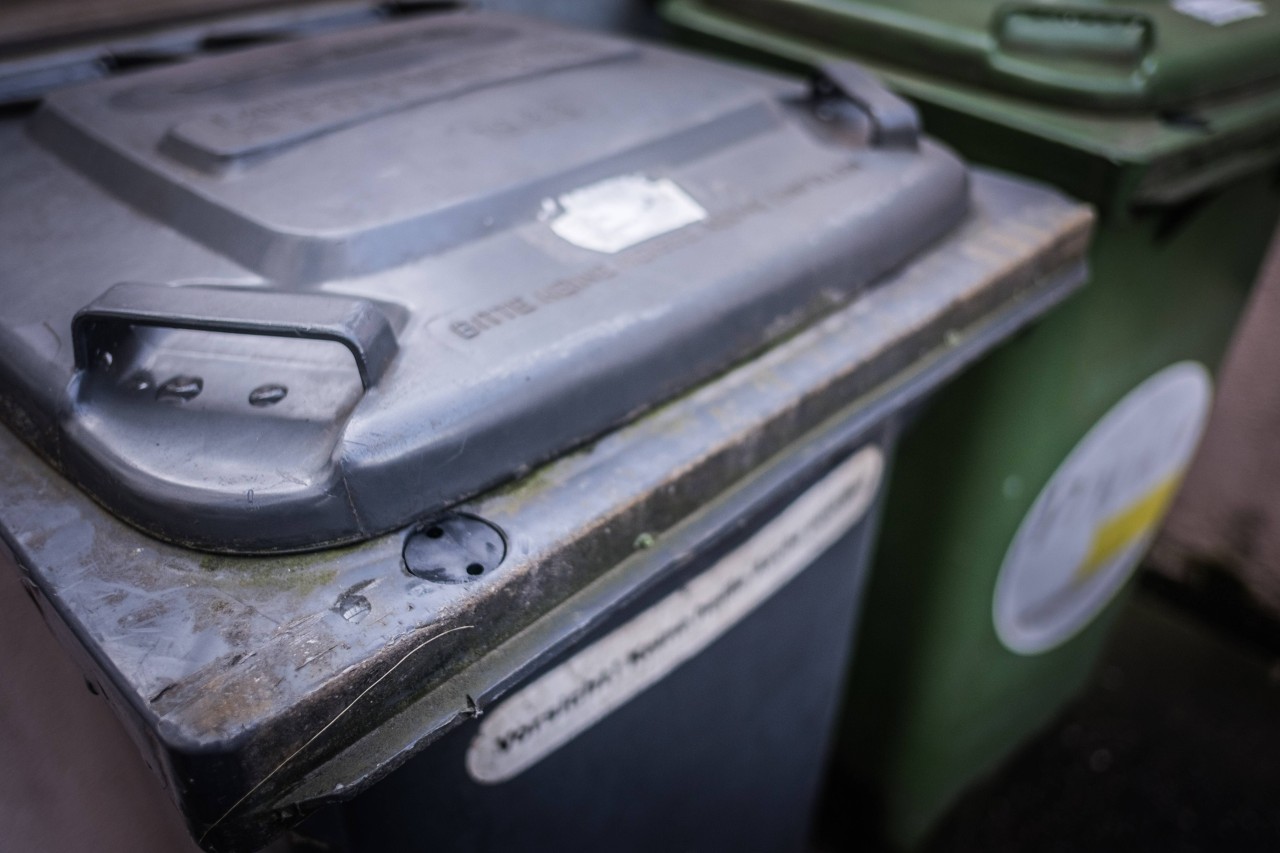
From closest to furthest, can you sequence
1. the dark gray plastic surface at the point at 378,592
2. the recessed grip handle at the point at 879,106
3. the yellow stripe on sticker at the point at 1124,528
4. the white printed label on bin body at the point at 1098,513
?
the dark gray plastic surface at the point at 378,592
the recessed grip handle at the point at 879,106
the white printed label on bin body at the point at 1098,513
the yellow stripe on sticker at the point at 1124,528

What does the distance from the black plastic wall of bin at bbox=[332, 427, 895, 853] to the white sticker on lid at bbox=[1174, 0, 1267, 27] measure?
82 centimetres

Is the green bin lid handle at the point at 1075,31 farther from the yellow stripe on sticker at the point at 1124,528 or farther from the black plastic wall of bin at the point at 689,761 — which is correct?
the yellow stripe on sticker at the point at 1124,528

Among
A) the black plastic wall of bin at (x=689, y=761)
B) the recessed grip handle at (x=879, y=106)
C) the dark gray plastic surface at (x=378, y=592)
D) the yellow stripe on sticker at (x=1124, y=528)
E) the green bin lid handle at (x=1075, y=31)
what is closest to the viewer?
the dark gray plastic surface at (x=378, y=592)

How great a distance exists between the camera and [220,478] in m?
0.60

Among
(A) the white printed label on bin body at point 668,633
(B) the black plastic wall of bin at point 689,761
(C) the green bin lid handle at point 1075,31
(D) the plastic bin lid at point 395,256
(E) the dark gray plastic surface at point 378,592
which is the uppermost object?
(C) the green bin lid handle at point 1075,31

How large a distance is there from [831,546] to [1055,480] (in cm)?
56

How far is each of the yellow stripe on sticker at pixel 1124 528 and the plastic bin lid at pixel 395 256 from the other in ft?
2.78

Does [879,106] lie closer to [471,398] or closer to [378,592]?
[471,398]

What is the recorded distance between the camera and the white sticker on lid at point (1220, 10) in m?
1.28

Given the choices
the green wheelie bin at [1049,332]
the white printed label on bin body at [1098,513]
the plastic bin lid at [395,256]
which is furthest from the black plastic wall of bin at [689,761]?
the white printed label on bin body at [1098,513]

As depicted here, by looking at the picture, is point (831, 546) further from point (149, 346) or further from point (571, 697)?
point (149, 346)

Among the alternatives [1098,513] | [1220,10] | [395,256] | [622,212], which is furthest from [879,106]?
[1098,513]

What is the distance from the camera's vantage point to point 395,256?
0.75 metres

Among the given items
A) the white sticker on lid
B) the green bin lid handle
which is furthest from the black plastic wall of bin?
the white sticker on lid
